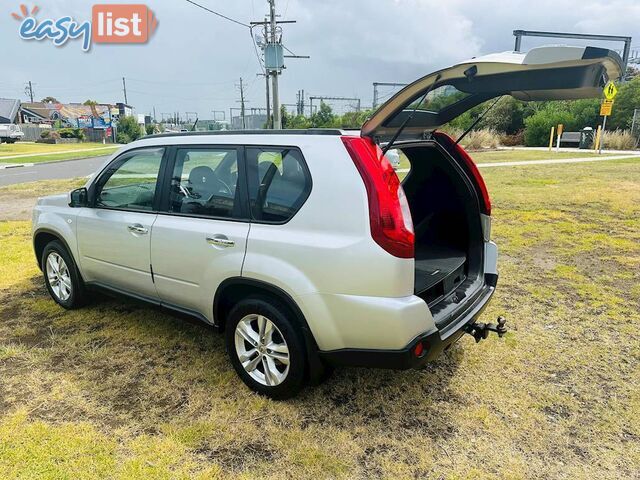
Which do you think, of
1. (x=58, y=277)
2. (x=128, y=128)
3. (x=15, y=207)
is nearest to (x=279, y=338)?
(x=58, y=277)

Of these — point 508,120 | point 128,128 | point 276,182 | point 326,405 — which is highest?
point 508,120

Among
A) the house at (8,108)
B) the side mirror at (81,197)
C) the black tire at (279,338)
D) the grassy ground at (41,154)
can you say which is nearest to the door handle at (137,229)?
the side mirror at (81,197)

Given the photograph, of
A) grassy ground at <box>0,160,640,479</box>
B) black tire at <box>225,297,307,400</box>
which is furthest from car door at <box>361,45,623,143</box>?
grassy ground at <box>0,160,640,479</box>

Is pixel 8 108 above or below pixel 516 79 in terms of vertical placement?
above

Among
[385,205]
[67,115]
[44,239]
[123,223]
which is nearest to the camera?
[385,205]

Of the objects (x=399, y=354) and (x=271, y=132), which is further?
(x=271, y=132)

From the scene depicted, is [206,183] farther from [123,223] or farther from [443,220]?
[443,220]

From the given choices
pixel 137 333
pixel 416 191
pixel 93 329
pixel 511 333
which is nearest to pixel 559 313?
pixel 511 333

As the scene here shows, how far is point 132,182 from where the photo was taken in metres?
4.02

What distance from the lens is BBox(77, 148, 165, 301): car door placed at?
3.54m

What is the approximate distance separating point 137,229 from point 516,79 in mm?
2739

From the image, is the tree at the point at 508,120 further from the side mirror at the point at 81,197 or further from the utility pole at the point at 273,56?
the side mirror at the point at 81,197

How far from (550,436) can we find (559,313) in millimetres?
1871

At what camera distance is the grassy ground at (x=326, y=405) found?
2.48 meters
